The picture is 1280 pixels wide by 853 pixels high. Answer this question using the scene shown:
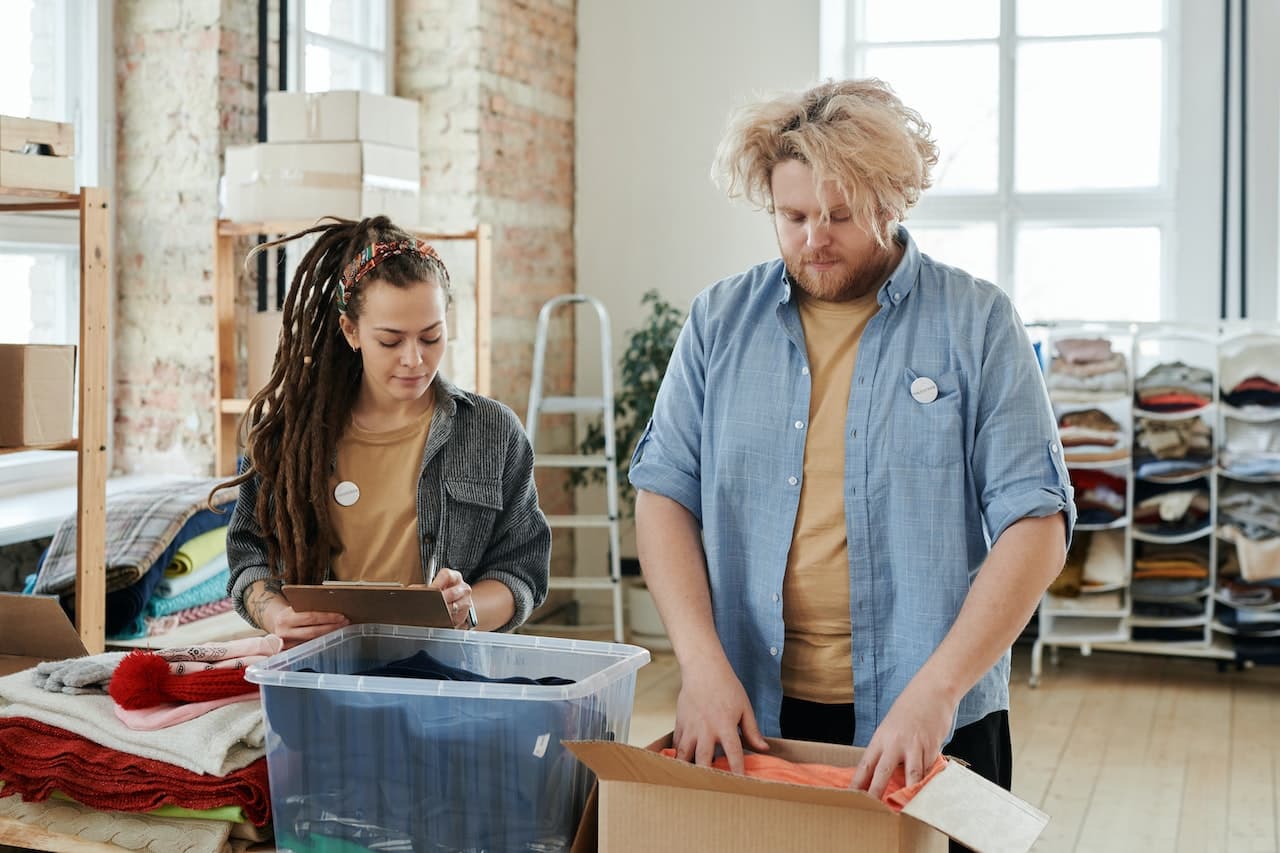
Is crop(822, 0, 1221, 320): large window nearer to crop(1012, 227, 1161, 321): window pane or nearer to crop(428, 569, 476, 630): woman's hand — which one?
crop(1012, 227, 1161, 321): window pane

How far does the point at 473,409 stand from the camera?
1.83 metres

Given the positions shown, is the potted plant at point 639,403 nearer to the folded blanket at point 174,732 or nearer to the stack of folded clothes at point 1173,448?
the stack of folded clothes at point 1173,448

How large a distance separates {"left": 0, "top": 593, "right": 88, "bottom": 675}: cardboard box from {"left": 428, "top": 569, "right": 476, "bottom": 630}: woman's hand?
72 cm

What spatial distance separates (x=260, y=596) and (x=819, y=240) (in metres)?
0.81

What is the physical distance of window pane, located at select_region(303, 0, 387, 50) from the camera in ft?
14.8

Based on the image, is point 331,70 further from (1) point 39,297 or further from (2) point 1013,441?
(2) point 1013,441

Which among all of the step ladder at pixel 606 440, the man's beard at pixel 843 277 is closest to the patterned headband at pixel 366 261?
the man's beard at pixel 843 277

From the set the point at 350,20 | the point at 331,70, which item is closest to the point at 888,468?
the point at 331,70

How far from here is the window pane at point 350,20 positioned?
4.50m

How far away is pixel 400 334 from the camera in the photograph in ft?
5.79

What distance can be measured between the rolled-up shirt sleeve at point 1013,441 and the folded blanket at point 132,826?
2.96 feet

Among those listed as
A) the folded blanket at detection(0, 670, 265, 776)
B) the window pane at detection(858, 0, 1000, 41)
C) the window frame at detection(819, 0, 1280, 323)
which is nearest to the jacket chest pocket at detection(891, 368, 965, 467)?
the folded blanket at detection(0, 670, 265, 776)

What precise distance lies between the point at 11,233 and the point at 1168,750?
340cm

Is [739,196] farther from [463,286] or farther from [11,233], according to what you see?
[463,286]
